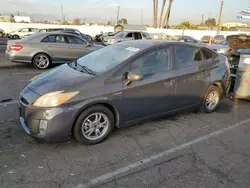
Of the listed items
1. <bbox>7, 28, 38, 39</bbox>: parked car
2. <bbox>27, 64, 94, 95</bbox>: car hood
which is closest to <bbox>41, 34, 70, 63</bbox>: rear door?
<bbox>27, 64, 94, 95</bbox>: car hood

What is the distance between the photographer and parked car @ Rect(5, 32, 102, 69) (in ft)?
28.2

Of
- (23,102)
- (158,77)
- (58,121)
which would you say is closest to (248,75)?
(158,77)

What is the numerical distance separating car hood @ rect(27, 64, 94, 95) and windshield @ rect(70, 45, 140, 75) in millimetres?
277

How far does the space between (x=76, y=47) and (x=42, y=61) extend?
1.55 m

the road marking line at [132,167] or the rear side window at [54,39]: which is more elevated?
the rear side window at [54,39]

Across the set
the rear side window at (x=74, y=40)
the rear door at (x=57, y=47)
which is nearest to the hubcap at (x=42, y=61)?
the rear door at (x=57, y=47)

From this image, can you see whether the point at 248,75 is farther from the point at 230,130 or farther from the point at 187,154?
the point at 187,154

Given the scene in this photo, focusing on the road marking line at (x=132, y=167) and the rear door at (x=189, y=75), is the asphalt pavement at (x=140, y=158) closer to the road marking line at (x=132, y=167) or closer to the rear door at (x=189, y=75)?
the road marking line at (x=132, y=167)

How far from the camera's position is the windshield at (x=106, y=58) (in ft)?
12.1

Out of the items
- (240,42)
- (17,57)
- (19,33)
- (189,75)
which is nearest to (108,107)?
(189,75)

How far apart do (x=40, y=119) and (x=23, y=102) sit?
47cm

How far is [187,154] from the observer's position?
130 inches

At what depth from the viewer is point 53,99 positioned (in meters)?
3.07

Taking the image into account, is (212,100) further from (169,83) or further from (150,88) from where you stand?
(150,88)
